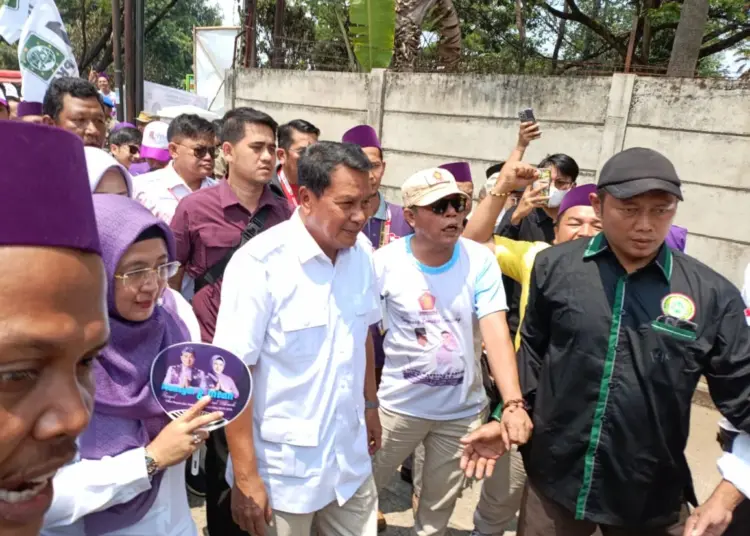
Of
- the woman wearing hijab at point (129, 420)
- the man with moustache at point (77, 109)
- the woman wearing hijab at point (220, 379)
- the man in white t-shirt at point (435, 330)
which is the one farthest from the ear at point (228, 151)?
the woman wearing hijab at point (220, 379)

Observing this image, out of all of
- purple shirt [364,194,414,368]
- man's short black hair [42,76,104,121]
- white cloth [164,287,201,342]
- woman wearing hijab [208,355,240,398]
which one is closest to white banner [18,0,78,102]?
man's short black hair [42,76,104,121]

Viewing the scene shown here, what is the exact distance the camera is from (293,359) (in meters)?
1.91

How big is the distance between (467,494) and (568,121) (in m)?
4.20

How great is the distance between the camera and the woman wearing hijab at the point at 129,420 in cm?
140

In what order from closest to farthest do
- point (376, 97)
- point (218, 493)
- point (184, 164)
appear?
point (218, 493), point (184, 164), point (376, 97)

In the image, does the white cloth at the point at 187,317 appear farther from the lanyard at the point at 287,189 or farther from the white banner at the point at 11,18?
the white banner at the point at 11,18

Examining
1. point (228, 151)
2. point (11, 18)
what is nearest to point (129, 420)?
point (228, 151)

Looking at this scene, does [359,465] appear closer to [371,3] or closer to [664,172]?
[664,172]

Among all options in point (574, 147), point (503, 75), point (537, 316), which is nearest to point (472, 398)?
point (537, 316)

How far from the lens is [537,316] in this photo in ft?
6.74

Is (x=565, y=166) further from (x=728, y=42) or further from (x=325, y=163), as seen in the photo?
(x=728, y=42)

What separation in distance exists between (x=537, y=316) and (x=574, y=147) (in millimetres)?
4448

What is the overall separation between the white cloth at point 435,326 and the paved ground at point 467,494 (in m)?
0.89

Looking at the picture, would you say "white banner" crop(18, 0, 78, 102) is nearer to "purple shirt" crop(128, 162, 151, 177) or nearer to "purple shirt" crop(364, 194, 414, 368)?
"purple shirt" crop(128, 162, 151, 177)
